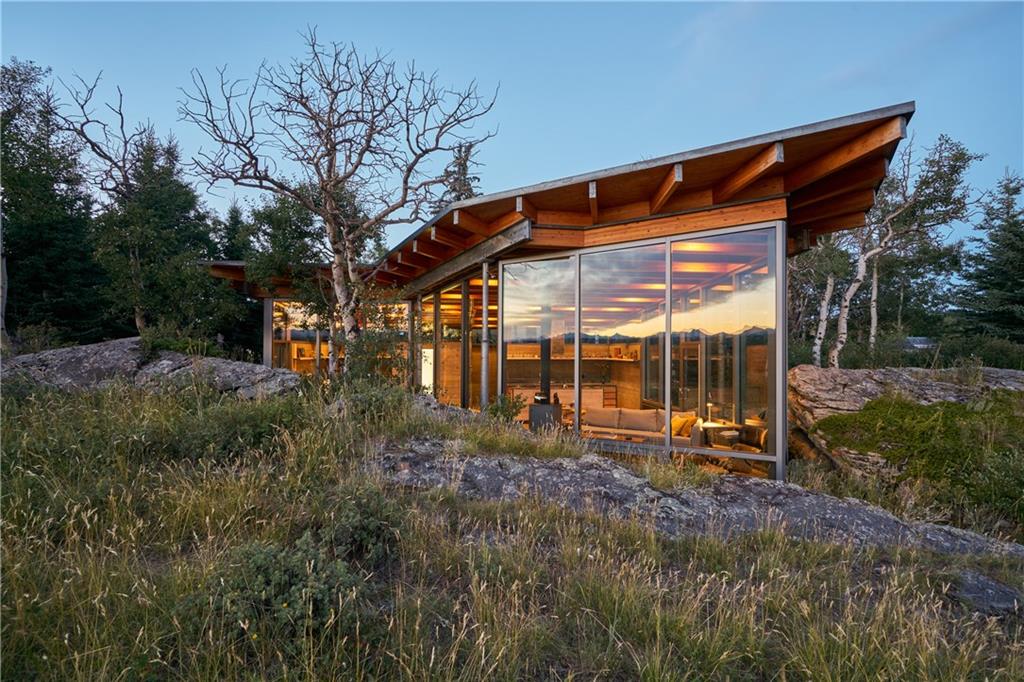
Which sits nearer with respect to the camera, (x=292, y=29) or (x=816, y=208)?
(x=816, y=208)

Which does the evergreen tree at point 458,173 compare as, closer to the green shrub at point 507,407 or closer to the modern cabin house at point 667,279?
the modern cabin house at point 667,279

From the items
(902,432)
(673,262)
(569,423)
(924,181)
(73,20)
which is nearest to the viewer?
(902,432)

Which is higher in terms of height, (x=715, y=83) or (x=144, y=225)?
(x=715, y=83)

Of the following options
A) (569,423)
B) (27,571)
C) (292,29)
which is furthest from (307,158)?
(27,571)

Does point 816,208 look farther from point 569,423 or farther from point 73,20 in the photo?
point 73,20

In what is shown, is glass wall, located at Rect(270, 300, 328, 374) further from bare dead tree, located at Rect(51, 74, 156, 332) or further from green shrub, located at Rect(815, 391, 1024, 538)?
green shrub, located at Rect(815, 391, 1024, 538)

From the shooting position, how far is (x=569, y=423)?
759cm

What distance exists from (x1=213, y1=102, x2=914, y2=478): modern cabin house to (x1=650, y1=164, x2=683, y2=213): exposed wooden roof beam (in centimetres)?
3

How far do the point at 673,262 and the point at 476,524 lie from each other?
17.2ft

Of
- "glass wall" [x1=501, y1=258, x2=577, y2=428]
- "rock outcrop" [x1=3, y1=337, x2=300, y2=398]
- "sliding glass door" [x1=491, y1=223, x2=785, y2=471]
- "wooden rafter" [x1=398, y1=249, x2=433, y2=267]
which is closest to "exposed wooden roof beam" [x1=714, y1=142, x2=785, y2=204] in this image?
"sliding glass door" [x1=491, y1=223, x2=785, y2=471]

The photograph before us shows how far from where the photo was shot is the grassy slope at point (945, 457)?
14.1 feet

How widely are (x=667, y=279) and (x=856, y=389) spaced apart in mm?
3173

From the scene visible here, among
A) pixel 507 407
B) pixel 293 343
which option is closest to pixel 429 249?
pixel 507 407

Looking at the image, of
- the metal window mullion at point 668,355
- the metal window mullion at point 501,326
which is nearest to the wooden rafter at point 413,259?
the metal window mullion at point 501,326
